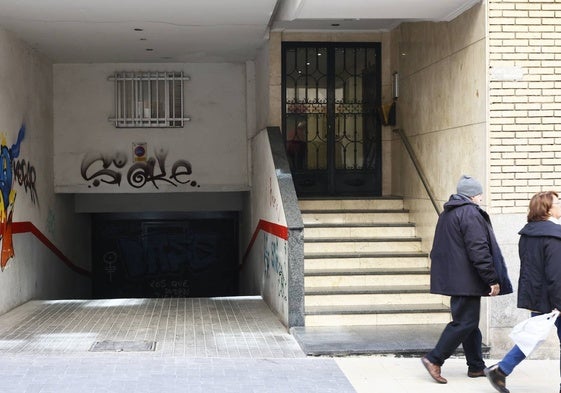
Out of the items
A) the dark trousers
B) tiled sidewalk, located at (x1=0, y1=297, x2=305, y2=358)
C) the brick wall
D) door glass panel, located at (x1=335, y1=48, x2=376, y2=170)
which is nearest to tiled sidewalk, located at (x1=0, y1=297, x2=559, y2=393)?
tiled sidewalk, located at (x1=0, y1=297, x2=305, y2=358)

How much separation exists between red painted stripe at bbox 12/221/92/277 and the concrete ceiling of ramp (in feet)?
8.89

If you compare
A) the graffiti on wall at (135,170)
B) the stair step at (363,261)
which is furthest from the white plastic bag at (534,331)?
the graffiti on wall at (135,170)

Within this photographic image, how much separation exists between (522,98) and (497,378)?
3053mm

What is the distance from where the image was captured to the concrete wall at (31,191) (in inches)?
452

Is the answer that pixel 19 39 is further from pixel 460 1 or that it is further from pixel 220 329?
pixel 460 1

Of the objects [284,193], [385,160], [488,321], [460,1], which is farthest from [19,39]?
[488,321]

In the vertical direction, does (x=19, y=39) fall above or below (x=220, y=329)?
above

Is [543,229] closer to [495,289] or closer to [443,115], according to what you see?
[495,289]

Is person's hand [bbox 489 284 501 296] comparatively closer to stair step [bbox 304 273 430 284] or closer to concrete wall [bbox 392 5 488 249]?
concrete wall [bbox 392 5 488 249]

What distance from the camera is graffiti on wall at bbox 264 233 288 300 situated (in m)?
9.78

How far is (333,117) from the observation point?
1302 cm

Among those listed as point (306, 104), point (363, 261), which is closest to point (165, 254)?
point (306, 104)

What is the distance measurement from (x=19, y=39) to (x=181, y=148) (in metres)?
3.85

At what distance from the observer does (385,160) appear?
13.0 meters
